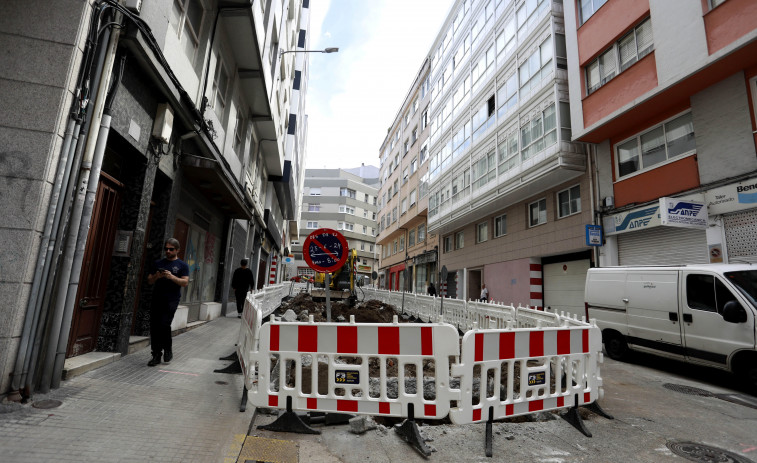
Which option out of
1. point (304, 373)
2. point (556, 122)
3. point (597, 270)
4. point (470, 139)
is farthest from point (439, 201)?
point (304, 373)

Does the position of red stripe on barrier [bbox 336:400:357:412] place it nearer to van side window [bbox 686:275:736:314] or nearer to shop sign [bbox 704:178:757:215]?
van side window [bbox 686:275:736:314]

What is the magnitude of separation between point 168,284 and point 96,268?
0.98 meters

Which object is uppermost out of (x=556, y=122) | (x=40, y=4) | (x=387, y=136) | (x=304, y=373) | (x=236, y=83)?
(x=387, y=136)

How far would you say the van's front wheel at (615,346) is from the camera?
8438 mm

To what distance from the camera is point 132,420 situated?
10.5ft

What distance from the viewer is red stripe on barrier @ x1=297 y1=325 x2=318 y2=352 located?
359 centimetres

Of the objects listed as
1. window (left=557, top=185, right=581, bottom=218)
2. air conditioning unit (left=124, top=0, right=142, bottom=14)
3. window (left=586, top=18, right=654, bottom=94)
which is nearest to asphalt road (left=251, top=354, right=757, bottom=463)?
air conditioning unit (left=124, top=0, right=142, bottom=14)

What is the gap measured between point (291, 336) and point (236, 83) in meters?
9.54

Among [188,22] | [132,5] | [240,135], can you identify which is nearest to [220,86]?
[188,22]

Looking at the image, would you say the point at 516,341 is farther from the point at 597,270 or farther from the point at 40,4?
the point at 597,270

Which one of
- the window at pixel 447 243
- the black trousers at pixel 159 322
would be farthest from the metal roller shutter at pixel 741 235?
the window at pixel 447 243

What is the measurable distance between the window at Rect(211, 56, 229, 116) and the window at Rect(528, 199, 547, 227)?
13720mm

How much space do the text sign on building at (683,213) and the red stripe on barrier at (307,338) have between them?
34.0ft

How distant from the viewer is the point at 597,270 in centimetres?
950
